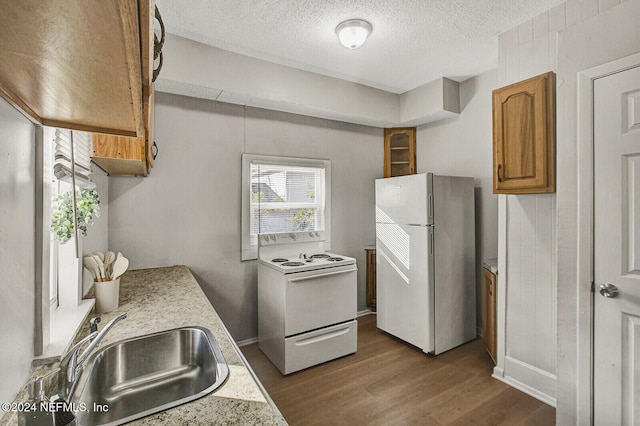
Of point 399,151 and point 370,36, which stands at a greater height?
point 370,36

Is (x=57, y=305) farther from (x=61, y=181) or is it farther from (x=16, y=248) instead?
(x=16, y=248)

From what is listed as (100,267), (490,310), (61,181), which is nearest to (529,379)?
(490,310)

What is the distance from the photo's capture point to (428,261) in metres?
2.89

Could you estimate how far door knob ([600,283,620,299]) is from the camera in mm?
1515

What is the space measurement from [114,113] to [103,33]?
0.49m

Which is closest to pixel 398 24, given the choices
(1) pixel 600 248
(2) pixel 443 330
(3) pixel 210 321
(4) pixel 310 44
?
(4) pixel 310 44

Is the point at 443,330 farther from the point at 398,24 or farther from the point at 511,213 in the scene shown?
the point at 398,24

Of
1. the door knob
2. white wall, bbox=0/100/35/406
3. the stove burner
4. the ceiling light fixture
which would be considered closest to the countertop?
white wall, bbox=0/100/35/406

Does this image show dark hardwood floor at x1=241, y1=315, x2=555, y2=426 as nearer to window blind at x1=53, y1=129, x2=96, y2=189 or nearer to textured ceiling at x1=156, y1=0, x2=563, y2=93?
window blind at x1=53, y1=129, x2=96, y2=189

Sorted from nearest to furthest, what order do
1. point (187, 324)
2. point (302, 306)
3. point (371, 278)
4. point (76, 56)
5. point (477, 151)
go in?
point (76, 56), point (187, 324), point (302, 306), point (477, 151), point (371, 278)

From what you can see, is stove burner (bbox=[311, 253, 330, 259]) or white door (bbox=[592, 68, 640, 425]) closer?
white door (bbox=[592, 68, 640, 425])

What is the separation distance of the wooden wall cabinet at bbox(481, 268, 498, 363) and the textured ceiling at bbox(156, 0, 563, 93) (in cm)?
193

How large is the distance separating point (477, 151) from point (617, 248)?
2.03 m

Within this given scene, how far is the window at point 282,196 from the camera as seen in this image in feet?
10.5
